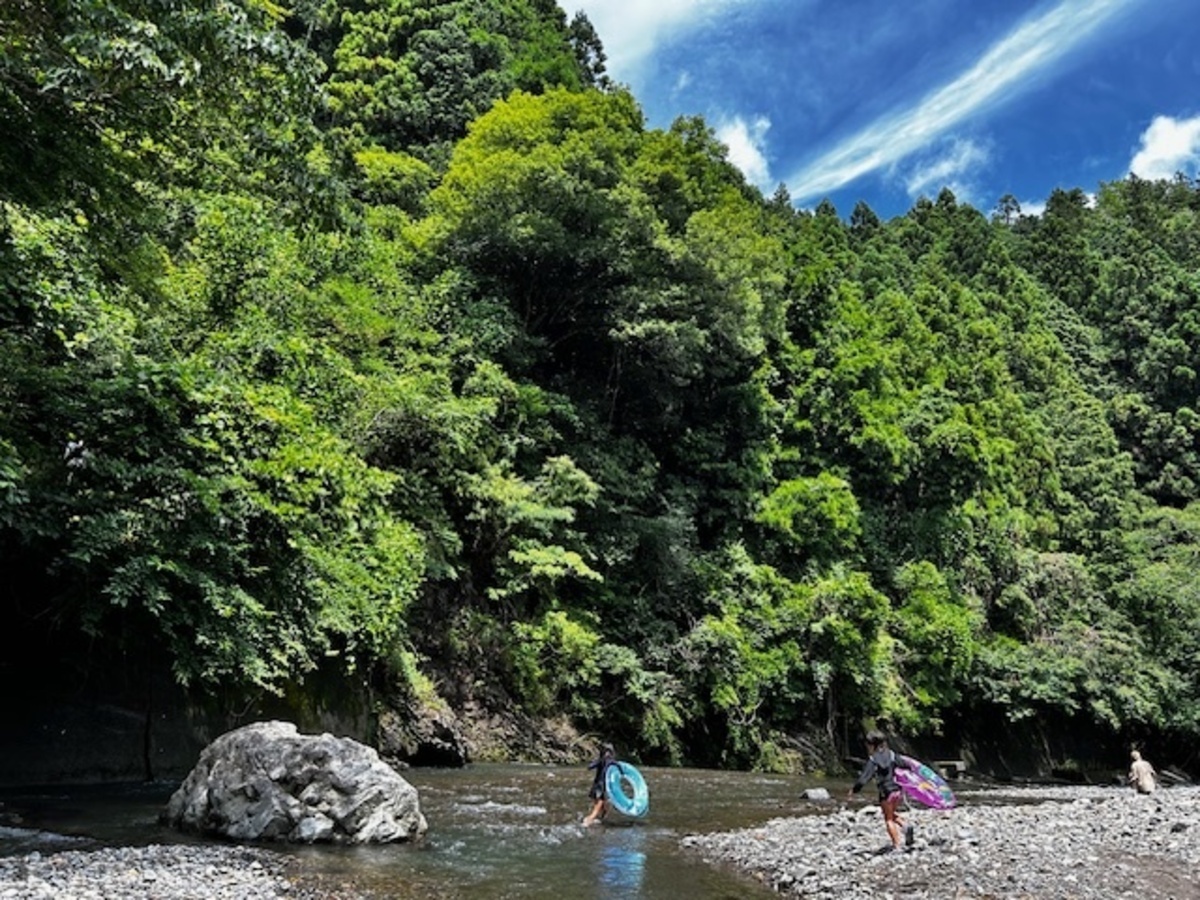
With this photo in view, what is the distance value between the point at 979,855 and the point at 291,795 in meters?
7.61

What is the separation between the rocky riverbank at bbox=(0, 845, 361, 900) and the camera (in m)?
6.86

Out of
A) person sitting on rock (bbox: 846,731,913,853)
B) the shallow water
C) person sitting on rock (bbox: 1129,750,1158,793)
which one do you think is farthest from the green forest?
person sitting on rock (bbox: 1129,750,1158,793)

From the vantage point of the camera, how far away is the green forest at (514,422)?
10.4 m

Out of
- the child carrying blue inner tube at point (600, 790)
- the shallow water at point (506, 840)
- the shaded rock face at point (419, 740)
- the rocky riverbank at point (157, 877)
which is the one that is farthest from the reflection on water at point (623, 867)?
the shaded rock face at point (419, 740)

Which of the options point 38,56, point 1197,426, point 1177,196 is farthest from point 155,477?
point 1177,196

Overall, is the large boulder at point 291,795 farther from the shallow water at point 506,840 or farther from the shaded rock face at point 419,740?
the shaded rock face at point 419,740

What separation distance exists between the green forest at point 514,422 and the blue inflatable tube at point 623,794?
4.92m

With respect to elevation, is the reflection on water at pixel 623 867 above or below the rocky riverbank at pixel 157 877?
below

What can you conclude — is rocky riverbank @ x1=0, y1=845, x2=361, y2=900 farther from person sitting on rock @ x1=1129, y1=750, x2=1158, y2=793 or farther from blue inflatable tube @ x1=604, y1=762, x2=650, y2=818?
person sitting on rock @ x1=1129, y1=750, x2=1158, y2=793

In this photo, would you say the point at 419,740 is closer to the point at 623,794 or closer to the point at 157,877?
the point at 623,794

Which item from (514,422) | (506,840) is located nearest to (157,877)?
(506,840)

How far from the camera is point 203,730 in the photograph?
14680 mm

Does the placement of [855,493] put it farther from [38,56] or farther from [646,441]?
[38,56]

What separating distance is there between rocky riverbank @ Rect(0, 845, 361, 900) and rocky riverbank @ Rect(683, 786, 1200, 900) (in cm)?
475
